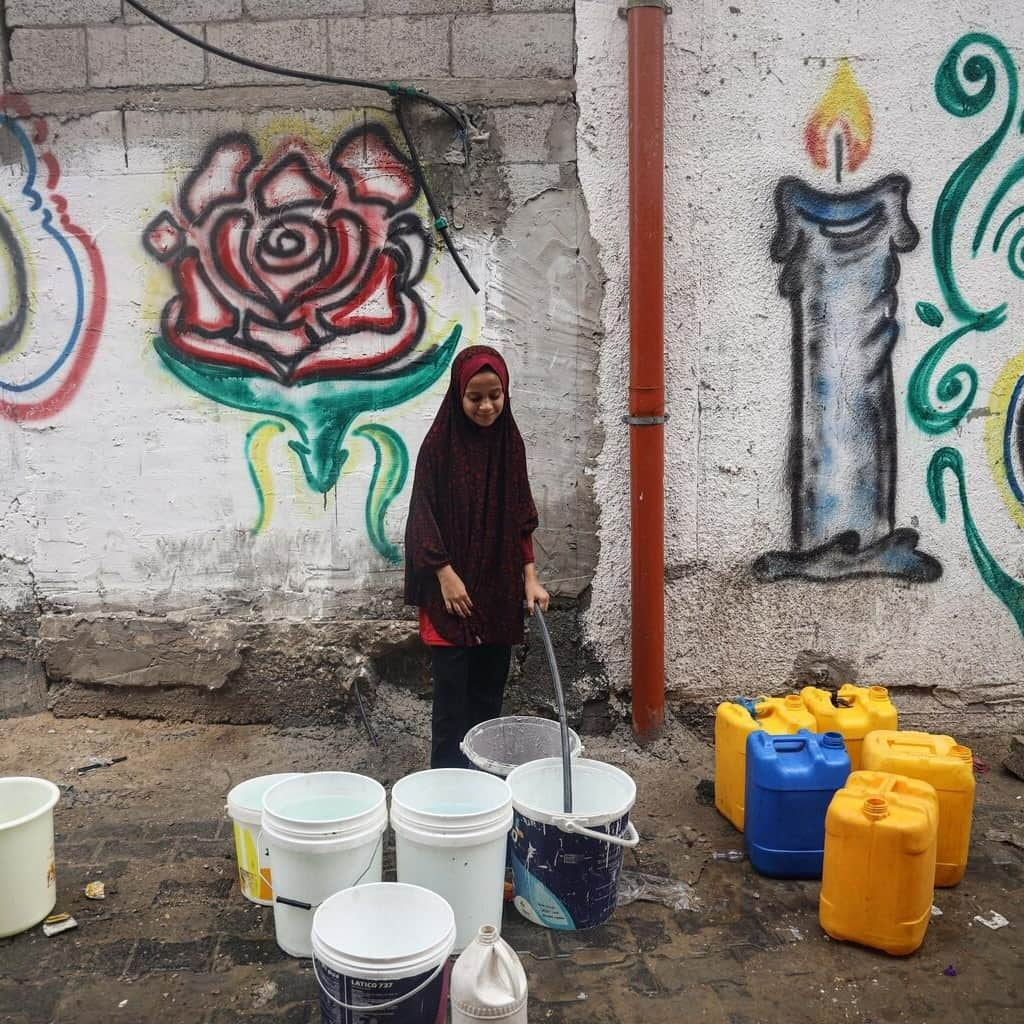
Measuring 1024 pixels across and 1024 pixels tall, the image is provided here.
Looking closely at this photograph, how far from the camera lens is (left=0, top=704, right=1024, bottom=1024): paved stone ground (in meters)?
2.65

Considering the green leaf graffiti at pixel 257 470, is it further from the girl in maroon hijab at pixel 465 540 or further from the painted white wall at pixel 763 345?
the painted white wall at pixel 763 345

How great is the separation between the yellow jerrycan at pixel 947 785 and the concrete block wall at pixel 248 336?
4.49ft

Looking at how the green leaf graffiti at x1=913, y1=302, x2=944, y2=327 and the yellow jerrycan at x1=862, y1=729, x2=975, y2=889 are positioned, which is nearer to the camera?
the yellow jerrycan at x1=862, y1=729, x2=975, y2=889

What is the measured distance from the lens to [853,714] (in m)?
3.64

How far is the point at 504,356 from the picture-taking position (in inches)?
163

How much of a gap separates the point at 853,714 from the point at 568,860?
1.33 metres

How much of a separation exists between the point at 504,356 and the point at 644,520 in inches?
35.5

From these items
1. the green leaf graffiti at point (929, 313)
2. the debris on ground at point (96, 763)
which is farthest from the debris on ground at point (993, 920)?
the debris on ground at point (96, 763)

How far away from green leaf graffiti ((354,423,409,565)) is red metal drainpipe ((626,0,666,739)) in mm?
985

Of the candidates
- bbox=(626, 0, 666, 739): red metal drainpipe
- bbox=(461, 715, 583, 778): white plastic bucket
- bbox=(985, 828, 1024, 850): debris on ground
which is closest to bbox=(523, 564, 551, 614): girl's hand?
bbox=(461, 715, 583, 778): white plastic bucket

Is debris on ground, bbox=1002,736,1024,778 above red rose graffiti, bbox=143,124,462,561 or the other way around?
the other way around

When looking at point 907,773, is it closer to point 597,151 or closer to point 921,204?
point 921,204

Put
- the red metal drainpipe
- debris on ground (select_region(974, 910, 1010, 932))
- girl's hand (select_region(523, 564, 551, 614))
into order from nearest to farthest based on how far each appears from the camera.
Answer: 1. debris on ground (select_region(974, 910, 1010, 932))
2. girl's hand (select_region(523, 564, 551, 614))
3. the red metal drainpipe

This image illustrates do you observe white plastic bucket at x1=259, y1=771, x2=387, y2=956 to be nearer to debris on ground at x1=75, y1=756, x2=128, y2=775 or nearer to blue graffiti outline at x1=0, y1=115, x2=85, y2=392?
debris on ground at x1=75, y1=756, x2=128, y2=775
